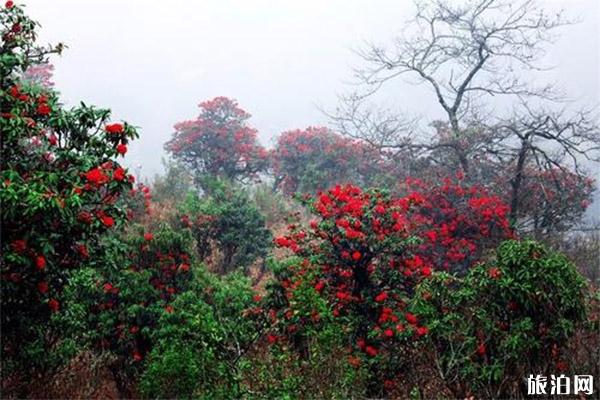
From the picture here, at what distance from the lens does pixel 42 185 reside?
530 centimetres

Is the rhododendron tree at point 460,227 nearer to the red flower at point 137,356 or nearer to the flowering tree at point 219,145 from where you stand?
the red flower at point 137,356

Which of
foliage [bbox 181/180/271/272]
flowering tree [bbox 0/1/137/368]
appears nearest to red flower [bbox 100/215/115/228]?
flowering tree [bbox 0/1/137/368]

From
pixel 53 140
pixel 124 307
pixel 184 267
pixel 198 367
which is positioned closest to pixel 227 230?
pixel 184 267

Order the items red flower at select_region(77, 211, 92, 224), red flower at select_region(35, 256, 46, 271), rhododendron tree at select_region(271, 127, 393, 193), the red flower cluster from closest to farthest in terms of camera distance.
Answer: red flower at select_region(35, 256, 46, 271) < red flower at select_region(77, 211, 92, 224) < the red flower cluster < rhododendron tree at select_region(271, 127, 393, 193)

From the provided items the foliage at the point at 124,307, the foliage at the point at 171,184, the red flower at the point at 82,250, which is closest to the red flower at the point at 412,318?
the foliage at the point at 124,307

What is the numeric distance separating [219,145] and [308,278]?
19.5 m

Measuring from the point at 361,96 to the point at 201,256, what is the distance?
6.86m

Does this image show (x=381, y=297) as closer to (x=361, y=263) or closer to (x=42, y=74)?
(x=361, y=263)

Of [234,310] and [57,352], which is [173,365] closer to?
[57,352]

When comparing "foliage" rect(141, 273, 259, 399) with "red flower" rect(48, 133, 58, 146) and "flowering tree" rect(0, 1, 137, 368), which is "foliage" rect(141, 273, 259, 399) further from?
"red flower" rect(48, 133, 58, 146)

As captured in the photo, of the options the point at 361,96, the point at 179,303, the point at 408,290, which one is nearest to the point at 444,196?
the point at 361,96

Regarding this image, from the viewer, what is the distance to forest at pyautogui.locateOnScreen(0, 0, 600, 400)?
6.05 meters

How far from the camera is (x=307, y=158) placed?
26.1 metres

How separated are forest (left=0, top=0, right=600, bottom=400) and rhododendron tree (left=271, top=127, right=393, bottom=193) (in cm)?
884
